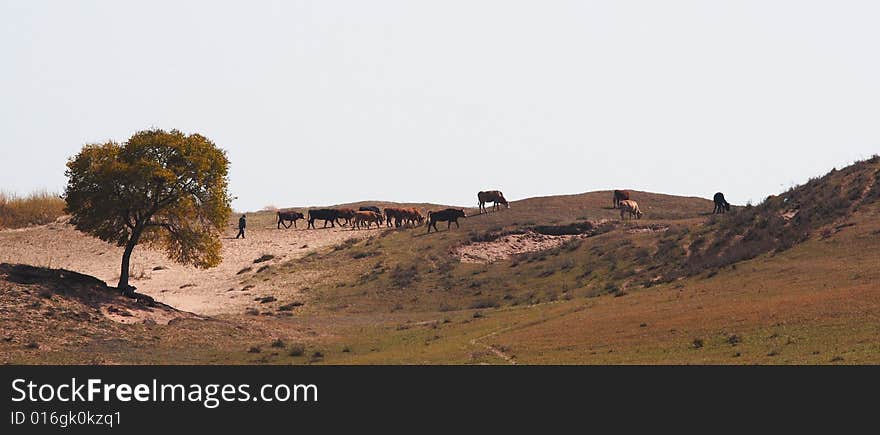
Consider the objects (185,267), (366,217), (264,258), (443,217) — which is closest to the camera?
(185,267)

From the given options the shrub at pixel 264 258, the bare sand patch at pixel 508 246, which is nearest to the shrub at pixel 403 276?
the bare sand patch at pixel 508 246

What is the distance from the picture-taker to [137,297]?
53312 mm

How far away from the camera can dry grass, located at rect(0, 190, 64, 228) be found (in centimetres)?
10188

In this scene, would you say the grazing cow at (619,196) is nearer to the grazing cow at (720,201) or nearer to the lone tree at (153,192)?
the grazing cow at (720,201)

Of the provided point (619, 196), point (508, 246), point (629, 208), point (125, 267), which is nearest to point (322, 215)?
point (508, 246)

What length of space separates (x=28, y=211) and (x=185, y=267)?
113 feet

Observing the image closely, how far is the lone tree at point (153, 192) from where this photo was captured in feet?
174

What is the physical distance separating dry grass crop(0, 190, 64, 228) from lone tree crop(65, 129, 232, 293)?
51.5 m

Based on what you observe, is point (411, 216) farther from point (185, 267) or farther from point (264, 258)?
point (185, 267)

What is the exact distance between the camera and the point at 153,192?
177ft

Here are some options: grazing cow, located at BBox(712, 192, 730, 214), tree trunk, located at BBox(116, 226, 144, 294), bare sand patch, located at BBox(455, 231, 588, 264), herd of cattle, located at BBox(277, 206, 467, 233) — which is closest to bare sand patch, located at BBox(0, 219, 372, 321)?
herd of cattle, located at BBox(277, 206, 467, 233)
